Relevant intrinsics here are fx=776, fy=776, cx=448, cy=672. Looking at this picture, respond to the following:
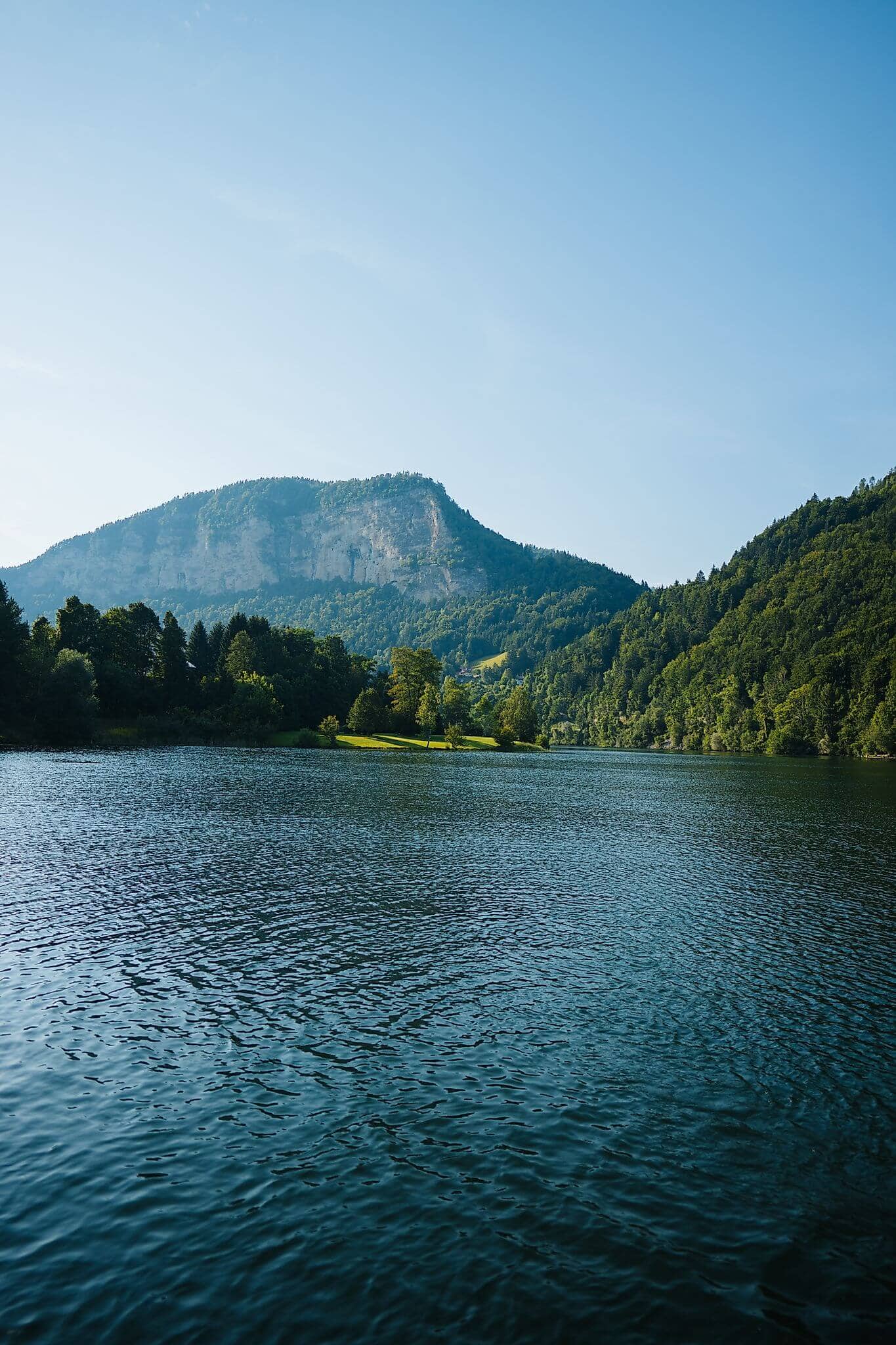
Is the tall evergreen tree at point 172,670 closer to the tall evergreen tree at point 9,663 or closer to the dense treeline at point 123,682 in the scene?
the dense treeline at point 123,682

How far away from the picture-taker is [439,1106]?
19484 mm

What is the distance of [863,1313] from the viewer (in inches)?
514

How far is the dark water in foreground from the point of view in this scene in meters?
13.2

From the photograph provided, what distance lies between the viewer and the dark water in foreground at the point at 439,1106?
13227 mm

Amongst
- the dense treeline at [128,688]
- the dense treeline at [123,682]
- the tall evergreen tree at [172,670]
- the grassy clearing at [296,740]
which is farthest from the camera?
the grassy clearing at [296,740]

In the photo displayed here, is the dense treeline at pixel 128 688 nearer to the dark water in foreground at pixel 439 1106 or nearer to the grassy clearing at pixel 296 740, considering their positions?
the grassy clearing at pixel 296 740

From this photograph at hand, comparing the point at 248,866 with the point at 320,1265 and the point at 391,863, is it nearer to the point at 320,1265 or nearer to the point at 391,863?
the point at 391,863

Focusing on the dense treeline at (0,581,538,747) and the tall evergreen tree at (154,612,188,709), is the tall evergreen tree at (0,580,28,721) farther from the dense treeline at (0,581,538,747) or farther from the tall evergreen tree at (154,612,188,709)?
the tall evergreen tree at (154,612,188,709)

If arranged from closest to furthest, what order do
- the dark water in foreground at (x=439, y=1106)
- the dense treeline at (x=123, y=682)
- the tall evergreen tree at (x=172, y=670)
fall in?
the dark water in foreground at (x=439, y=1106), the dense treeline at (x=123, y=682), the tall evergreen tree at (x=172, y=670)

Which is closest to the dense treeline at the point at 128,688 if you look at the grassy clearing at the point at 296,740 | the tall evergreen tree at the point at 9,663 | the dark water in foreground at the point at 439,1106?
the tall evergreen tree at the point at 9,663

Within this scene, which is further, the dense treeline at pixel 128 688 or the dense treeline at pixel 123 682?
the dense treeline at pixel 128 688

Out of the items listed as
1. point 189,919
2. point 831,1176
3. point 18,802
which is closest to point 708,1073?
Answer: point 831,1176

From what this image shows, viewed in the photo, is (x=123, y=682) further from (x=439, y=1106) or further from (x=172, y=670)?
(x=439, y=1106)

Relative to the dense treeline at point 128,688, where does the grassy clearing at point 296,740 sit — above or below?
below
